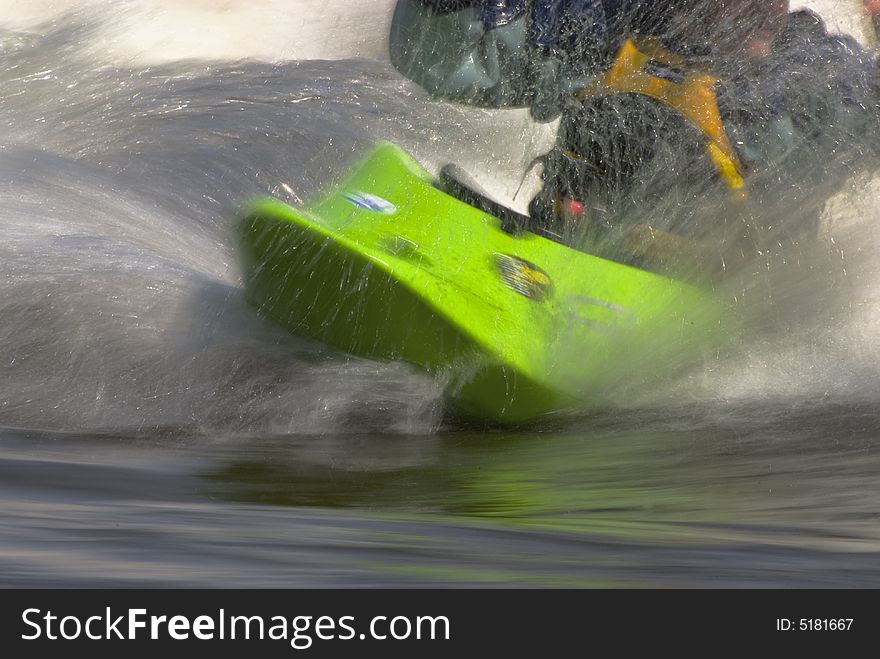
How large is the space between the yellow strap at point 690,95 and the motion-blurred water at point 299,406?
1.17ft

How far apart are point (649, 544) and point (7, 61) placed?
15.1ft

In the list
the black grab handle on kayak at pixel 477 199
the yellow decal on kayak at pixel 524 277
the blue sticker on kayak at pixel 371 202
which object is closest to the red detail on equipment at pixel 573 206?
the black grab handle on kayak at pixel 477 199

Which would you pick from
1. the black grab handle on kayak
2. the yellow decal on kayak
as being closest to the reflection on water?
the yellow decal on kayak

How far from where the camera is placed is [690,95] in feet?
14.9

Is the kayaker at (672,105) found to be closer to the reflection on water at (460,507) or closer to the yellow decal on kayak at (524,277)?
the yellow decal on kayak at (524,277)

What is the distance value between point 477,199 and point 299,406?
86 cm

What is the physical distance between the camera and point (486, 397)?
4.01 m

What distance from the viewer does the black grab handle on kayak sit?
4246 millimetres

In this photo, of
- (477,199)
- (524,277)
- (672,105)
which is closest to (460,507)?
(524,277)

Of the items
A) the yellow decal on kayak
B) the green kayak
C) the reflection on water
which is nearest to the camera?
the reflection on water

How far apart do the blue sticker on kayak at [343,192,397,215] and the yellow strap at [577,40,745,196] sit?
84 cm

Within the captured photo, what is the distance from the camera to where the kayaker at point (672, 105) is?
4.54m

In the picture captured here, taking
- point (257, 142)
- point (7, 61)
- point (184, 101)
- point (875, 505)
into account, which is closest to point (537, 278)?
point (875, 505)

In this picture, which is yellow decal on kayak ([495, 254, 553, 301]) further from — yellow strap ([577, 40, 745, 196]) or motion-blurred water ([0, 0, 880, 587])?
yellow strap ([577, 40, 745, 196])
